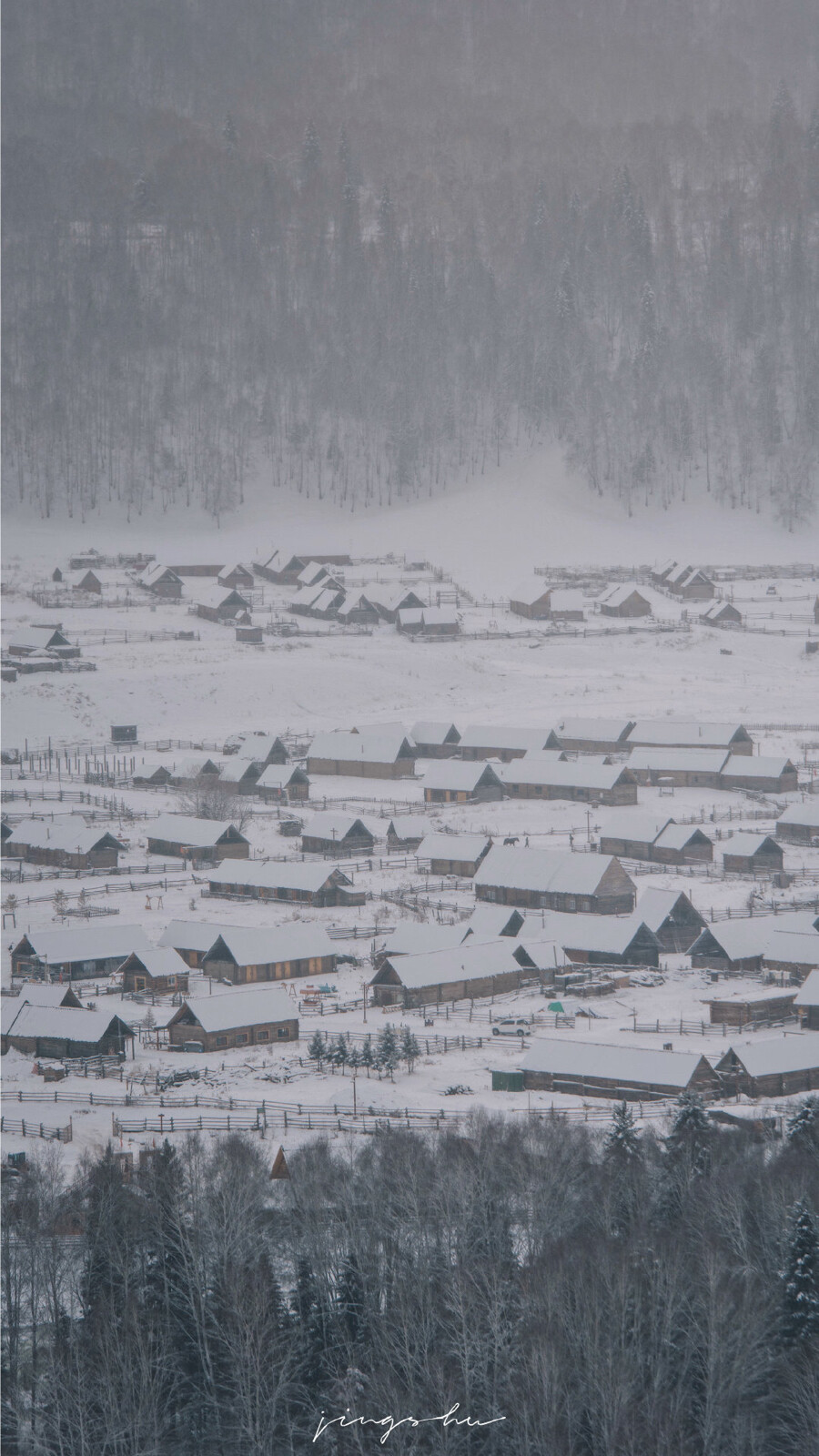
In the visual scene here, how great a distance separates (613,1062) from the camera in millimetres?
31984

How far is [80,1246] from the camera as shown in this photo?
23734mm

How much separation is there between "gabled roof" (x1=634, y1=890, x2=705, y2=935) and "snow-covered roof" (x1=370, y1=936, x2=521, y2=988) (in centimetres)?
425

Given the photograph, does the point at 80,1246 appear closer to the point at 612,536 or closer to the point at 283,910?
the point at 283,910

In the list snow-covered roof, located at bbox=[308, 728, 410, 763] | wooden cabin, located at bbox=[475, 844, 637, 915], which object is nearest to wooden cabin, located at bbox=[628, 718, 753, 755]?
snow-covered roof, located at bbox=[308, 728, 410, 763]

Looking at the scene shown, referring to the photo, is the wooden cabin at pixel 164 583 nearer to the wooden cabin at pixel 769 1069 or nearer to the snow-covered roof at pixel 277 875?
the snow-covered roof at pixel 277 875

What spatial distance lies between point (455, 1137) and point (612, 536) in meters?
87.6

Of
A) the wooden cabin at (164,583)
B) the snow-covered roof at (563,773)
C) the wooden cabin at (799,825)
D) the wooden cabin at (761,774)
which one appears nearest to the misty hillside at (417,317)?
the wooden cabin at (164,583)

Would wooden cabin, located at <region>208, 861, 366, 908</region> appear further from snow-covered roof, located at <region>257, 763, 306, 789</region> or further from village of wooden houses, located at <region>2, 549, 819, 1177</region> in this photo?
snow-covered roof, located at <region>257, 763, 306, 789</region>

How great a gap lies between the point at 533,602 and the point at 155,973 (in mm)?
53833

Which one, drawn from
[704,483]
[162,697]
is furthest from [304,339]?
[162,697]

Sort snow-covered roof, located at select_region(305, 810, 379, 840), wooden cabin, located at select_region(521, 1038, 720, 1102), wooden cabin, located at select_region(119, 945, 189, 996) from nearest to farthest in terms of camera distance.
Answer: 1. wooden cabin, located at select_region(521, 1038, 720, 1102)
2. wooden cabin, located at select_region(119, 945, 189, 996)
3. snow-covered roof, located at select_region(305, 810, 379, 840)

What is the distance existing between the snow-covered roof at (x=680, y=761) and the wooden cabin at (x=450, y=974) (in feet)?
74.5

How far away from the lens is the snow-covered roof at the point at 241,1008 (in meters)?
36.0

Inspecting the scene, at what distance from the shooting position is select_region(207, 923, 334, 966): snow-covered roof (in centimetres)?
4091
